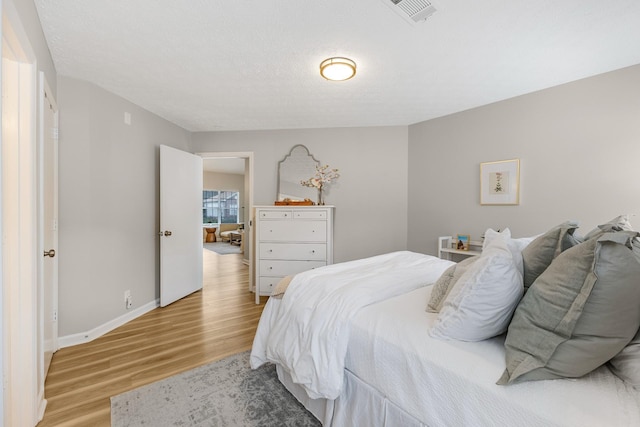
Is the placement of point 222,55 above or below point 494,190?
above

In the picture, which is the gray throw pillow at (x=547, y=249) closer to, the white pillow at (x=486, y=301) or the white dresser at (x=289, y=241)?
the white pillow at (x=486, y=301)

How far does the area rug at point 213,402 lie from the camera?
161 centimetres

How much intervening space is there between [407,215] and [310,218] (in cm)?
139

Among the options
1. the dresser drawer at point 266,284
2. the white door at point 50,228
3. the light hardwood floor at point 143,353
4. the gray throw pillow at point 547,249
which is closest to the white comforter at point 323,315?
the gray throw pillow at point 547,249

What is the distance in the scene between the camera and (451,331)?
1.09 metres

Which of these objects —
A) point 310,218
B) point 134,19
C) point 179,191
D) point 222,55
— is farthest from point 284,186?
point 134,19

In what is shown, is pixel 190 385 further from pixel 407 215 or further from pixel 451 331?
pixel 407 215

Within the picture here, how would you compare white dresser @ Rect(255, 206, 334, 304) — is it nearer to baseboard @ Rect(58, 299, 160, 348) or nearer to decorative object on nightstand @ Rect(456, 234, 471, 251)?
baseboard @ Rect(58, 299, 160, 348)

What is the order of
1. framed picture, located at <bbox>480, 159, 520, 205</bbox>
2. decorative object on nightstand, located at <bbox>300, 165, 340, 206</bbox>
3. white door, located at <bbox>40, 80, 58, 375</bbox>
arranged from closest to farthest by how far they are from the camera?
white door, located at <bbox>40, 80, 58, 375</bbox> < framed picture, located at <bbox>480, 159, 520, 205</bbox> < decorative object on nightstand, located at <bbox>300, 165, 340, 206</bbox>

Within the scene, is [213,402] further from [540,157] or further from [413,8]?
[540,157]

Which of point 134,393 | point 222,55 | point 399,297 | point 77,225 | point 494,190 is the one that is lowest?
point 134,393

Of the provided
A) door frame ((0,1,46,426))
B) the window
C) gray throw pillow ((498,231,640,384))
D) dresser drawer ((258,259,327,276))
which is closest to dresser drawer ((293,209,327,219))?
dresser drawer ((258,259,327,276))

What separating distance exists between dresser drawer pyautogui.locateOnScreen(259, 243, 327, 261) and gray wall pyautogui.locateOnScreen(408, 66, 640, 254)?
1.34m

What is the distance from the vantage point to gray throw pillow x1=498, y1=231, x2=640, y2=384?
0.79 metres
